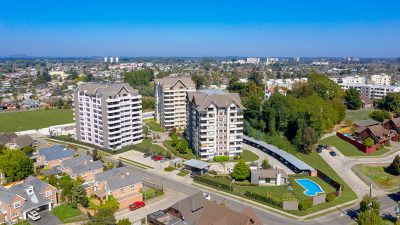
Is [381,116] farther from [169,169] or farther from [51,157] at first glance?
[51,157]

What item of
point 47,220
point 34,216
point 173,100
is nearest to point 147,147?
point 173,100

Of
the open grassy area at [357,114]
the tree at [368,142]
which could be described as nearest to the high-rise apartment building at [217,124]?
the tree at [368,142]

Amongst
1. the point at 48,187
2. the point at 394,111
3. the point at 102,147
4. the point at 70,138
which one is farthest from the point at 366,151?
the point at 70,138

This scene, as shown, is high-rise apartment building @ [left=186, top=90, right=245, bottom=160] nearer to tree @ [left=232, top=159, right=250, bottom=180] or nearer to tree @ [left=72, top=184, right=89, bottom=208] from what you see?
tree @ [left=232, top=159, right=250, bottom=180]

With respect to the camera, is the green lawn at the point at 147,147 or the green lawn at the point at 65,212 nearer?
the green lawn at the point at 65,212

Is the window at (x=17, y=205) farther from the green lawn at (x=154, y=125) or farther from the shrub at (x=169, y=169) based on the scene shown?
the green lawn at (x=154, y=125)

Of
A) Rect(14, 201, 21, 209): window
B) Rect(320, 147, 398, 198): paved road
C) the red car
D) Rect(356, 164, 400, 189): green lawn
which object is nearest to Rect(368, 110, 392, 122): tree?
Rect(320, 147, 398, 198): paved road

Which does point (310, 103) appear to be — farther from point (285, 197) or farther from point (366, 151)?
point (285, 197)
